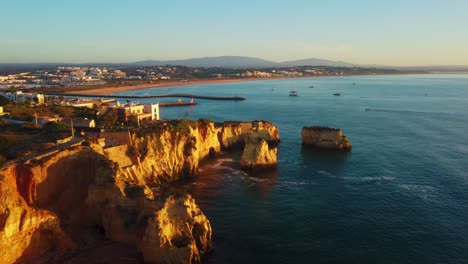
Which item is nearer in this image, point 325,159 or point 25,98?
point 325,159

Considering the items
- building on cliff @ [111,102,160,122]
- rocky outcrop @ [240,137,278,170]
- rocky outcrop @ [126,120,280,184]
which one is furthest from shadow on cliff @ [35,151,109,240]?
building on cliff @ [111,102,160,122]

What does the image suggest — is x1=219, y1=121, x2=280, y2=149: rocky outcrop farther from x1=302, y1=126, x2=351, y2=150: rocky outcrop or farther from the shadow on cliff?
the shadow on cliff

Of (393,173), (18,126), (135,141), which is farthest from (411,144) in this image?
(18,126)

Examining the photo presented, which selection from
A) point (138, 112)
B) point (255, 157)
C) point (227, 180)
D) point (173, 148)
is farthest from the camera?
point (138, 112)

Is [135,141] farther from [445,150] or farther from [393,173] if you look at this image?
[445,150]

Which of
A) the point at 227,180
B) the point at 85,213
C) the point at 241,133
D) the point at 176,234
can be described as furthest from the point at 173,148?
the point at 176,234

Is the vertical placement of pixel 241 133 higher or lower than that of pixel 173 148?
lower

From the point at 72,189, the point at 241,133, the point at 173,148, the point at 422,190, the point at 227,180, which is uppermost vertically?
the point at 72,189

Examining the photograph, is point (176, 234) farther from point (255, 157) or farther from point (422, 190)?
point (422, 190)
